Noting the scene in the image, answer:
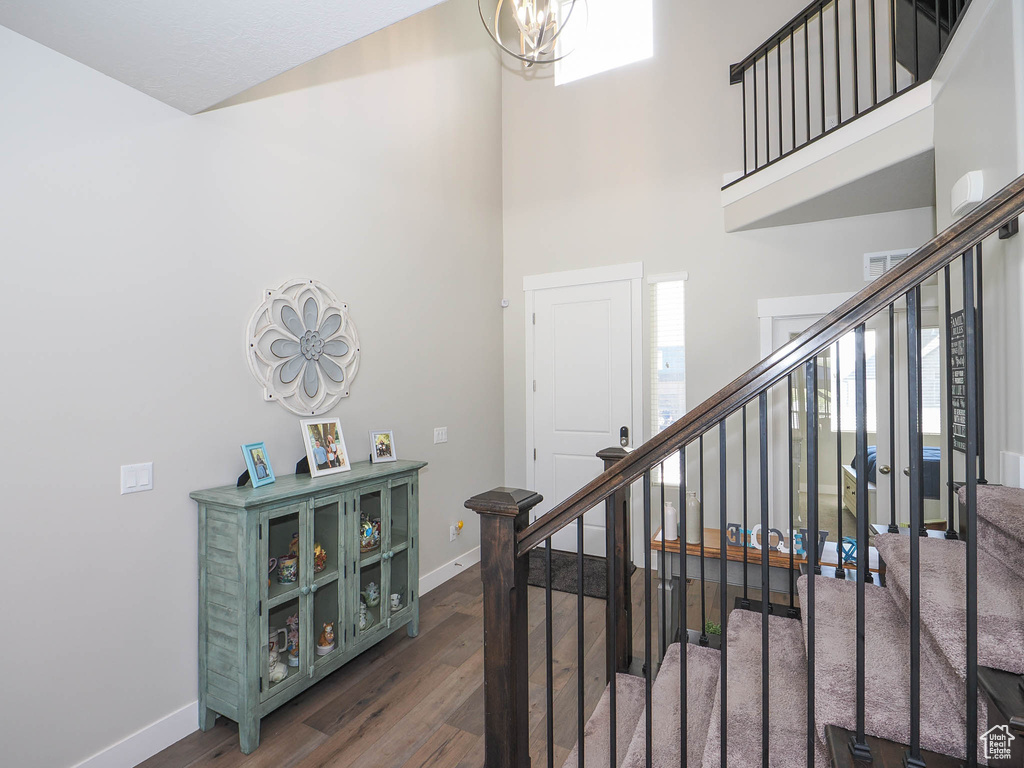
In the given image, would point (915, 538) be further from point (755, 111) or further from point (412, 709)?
point (755, 111)

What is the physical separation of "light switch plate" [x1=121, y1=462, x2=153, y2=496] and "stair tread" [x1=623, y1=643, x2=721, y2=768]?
2.00 metres

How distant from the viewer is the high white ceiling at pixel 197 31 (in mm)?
1536

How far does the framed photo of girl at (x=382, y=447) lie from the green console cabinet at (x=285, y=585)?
0.27 metres

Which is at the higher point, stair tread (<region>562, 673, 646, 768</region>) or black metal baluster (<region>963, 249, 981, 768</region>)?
black metal baluster (<region>963, 249, 981, 768</region>)

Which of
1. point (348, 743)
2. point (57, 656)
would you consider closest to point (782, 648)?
point (348, 743)

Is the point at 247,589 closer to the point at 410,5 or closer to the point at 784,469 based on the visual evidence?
the point at 410,5

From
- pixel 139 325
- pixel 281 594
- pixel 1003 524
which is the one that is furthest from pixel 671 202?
pixel 281 594

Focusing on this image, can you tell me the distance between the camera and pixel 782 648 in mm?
1719

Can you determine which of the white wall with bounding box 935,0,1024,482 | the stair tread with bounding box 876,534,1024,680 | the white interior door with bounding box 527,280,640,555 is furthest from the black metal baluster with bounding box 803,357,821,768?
the white interior door with bounding box 527,280,640,555

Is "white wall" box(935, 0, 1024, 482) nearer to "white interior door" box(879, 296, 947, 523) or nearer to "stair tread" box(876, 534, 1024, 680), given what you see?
"stair tread" box(876, 534, 1024, 680)

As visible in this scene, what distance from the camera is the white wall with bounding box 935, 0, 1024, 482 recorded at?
1.62 meters

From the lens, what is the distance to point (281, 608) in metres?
2.31

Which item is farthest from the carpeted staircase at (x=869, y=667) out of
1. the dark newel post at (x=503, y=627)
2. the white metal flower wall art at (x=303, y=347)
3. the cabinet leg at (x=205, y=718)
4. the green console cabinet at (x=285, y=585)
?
the white metal flower wall art at (x=303, y=347)

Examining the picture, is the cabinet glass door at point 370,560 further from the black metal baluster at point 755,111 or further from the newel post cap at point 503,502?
the black metal baluster at point 755,111
